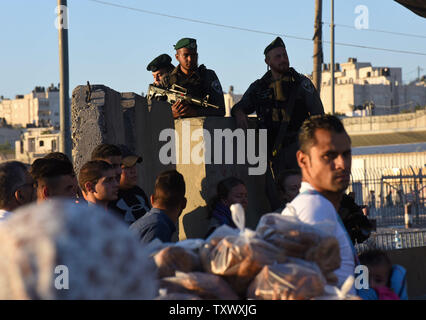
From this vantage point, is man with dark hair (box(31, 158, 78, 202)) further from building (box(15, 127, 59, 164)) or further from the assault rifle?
building (box(15, 127, 59, 164))

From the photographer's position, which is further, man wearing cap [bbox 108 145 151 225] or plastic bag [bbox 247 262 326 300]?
man wearing cap [bbox 108 145 151 225]

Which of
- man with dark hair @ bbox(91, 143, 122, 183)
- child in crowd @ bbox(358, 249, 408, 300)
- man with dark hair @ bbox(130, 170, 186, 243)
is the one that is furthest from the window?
child in crowd @ bbox(358, 249, 408, 300)

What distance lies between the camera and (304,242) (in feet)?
8.23

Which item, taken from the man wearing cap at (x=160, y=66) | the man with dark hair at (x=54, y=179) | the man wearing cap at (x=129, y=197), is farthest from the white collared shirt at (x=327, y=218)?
the man wearing cap at (x=160, y=66)

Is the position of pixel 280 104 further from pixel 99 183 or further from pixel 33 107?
pixel 33 107

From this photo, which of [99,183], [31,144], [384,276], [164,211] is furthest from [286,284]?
[31,144]

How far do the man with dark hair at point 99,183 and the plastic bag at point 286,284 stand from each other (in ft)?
8.84

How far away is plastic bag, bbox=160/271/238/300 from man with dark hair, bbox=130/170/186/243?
5.56 feet

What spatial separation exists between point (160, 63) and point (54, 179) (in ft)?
10.7

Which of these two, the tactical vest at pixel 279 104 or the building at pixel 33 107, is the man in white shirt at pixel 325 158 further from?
the building at pixel 33 107

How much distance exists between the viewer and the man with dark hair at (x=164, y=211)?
4.16 meters

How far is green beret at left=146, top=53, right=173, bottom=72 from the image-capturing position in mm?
7695

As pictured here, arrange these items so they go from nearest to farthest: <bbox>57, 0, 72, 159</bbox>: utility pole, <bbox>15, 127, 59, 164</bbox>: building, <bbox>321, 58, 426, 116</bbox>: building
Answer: <bbox>57, 0, 72, 159</bbox>: utility pole, <bbox>15, 127, 59, 164</bbox>: building, <bbox>321, 58, 426, 116</bbox>: building

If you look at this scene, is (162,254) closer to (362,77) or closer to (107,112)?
(107,112)
